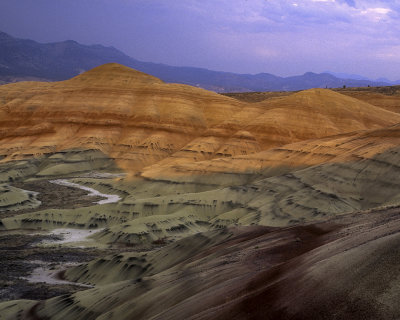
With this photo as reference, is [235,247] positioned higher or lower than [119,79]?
lower

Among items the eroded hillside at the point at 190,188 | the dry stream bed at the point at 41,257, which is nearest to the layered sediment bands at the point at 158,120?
the eroded hillside at the point at 190,188

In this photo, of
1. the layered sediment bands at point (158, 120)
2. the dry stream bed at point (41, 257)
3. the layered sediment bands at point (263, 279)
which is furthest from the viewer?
the layered sediment bands at point (158, 120)

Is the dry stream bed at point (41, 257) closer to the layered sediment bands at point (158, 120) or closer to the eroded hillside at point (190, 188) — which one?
the eroded hillside at point (190, 188)

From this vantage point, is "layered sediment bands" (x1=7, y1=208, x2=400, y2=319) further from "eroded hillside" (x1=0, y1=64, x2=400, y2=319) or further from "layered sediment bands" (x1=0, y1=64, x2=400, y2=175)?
"layered sediment bands" (x1=0, y1=64, x2=400, y2=175)

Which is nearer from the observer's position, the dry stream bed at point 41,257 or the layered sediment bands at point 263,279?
the layered sediment bands at point 263,279

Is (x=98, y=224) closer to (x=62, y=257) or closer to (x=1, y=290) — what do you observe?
(x=62, y=257)

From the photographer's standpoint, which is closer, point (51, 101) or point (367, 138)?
point (367, 138)

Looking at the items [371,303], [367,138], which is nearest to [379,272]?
[371,303]

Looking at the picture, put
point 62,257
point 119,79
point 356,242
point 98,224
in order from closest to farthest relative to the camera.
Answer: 1. point 356,242
2. point 62,257
3. point 98,224
4. point 119,79

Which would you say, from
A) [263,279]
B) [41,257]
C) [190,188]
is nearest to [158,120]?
[190,188]
